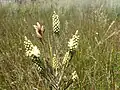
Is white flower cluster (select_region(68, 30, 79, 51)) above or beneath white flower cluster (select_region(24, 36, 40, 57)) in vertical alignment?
above

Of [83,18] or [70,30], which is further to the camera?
[83,18]

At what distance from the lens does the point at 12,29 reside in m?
3.32

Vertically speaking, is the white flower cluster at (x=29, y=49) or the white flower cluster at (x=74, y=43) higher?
the white flower cluster at (x=74, y=43)

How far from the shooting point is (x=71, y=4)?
5.44 metres

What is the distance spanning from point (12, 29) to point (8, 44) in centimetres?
75

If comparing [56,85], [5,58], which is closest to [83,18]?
[5,58]

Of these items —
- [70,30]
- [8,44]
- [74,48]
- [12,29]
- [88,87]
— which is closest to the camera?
[74,48]

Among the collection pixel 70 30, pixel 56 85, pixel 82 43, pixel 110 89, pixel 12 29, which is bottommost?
pixel 56 85

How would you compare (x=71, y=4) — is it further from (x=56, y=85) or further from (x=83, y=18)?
(x=56, y=85)

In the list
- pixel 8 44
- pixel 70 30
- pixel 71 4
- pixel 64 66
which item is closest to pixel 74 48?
pixel 64 66

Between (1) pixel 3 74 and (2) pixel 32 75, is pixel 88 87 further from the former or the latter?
(1) pixel 3 74

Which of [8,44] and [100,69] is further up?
[8,44]

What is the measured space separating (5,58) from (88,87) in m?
0.84

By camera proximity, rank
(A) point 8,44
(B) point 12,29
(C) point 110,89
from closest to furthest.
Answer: (C) point 110,89 < (A) point 8,44 < (B) point 12,29
